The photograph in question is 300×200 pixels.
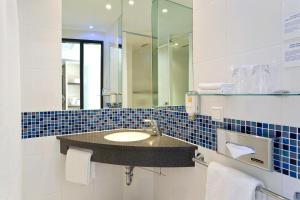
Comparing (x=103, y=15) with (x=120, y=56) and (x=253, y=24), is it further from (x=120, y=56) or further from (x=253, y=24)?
(x=253, y=24)

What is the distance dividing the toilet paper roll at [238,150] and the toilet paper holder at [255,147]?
1 cm

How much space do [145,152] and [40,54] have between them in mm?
1118

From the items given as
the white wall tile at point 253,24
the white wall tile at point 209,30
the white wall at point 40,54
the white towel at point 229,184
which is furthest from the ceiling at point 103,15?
the white towel at point 229,184

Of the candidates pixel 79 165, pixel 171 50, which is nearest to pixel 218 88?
pixel 171 50

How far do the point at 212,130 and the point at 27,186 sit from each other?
4.72ft

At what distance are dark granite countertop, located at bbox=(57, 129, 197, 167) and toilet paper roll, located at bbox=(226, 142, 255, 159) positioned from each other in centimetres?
35

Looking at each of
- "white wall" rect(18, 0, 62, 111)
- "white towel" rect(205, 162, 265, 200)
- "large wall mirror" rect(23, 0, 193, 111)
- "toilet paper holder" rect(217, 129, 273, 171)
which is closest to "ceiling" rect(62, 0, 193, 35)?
"large wall mirror" rect(23, 0, 193, 111)

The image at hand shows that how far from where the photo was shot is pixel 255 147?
94cm

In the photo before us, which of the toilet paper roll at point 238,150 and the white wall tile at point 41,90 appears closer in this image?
the toilet paper roll at point 238,150

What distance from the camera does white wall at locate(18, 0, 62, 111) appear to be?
1.65m

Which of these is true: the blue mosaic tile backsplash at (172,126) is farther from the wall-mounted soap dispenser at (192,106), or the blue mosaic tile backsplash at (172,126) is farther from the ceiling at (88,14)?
the ceiling at (88,14)

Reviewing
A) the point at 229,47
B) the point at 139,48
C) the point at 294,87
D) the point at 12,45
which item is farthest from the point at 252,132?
the point at 139,48

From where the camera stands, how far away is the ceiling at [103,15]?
1.87 metres

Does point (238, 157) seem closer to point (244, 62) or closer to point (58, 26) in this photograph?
point (244, 62)
